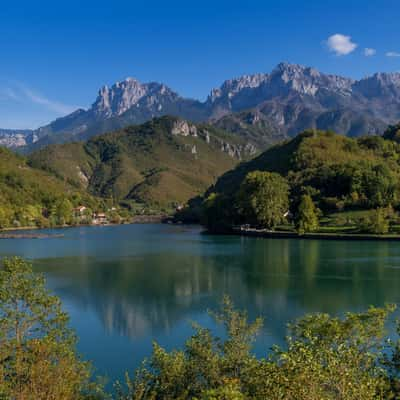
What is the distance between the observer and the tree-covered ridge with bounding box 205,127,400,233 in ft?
340

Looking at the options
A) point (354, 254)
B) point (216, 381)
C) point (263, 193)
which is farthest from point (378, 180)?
point (216, 381)

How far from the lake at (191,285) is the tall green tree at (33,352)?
A: 7.88 meters

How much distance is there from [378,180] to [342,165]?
1701 centimetres

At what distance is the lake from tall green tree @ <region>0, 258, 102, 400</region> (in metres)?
7.88

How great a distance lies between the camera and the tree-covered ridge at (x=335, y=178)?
104m

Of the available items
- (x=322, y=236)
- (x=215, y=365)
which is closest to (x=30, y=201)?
(x=322, y=236)

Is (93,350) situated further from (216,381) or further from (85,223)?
(85,223)

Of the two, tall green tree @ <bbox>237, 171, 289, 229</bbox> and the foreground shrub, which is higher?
tall green tree @ <bbox>237, 171, 289, 229</bbox>

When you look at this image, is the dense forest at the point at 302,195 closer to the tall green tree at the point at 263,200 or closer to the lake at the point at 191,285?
the tall green tree at the point at 263,200

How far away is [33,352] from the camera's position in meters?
14.8

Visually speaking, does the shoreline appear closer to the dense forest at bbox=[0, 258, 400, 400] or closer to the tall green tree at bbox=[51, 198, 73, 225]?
the dense forest at bbox=[0, 258, 400, 400]

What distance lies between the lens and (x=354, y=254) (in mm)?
67375

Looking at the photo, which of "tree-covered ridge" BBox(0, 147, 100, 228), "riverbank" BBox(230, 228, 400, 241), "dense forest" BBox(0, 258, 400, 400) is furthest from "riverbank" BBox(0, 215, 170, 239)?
"dense forest" BBox(0, 258, 400, 400)

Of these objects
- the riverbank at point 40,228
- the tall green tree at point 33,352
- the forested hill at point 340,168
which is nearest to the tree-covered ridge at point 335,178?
the forested hill at point 340,168
